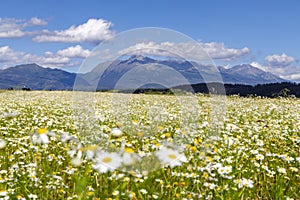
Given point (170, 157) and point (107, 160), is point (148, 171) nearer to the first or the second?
point (170, 157)

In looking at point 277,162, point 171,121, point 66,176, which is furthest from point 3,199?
point 171,121

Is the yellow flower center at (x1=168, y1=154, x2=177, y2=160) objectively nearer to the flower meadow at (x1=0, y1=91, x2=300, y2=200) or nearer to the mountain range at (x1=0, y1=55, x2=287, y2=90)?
the flower meadow at (x1=0, y1=91, x2=300, y2=200)

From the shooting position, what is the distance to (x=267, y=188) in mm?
4848

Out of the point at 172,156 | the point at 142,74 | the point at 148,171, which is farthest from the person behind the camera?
the point at 142,74

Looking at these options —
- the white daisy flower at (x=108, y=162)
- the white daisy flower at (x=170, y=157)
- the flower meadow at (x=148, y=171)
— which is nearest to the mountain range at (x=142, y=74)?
the flower meadow at (x=148, y=171)

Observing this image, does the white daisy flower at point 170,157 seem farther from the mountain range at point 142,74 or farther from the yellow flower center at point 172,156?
→ the mountain range at point 142,74

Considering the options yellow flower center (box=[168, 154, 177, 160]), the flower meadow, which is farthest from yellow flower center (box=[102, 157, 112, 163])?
yellow flower center (box=[168, 154, 177, 160])

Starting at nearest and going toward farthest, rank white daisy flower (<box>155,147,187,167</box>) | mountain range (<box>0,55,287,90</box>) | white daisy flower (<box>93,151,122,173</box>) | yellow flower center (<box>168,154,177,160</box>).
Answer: white daisy flower (<box>93,151,122,173</box>)
white daisy flower (<box>155,147,187,167</box>)
yellow flower center (<box>168,154,177,160</box>)
mountain range (<box>0,55,287,90</box>)

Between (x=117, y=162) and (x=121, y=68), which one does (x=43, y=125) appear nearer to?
(x=121, y=68)

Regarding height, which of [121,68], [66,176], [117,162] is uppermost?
[121,68]

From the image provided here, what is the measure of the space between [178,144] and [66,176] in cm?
161

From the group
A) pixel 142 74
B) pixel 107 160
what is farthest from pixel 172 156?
Answer: pixel 142 74

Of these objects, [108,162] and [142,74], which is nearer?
[108,162]

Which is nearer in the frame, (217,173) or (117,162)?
(117,162)
